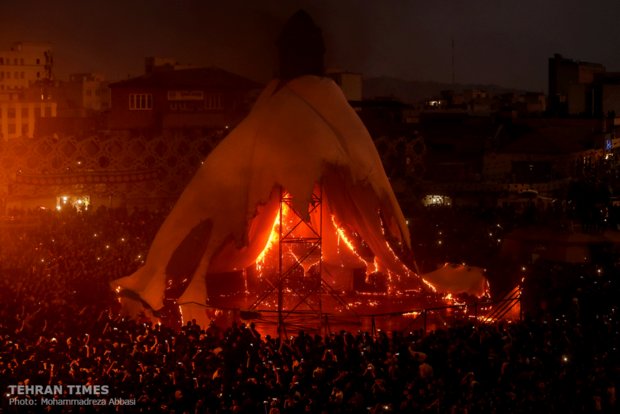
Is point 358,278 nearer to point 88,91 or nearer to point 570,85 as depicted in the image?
point 570,85

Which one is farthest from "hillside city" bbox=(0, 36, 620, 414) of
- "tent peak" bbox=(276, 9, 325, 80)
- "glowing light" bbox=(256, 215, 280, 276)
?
"tent peak" bbox=(276, 9, 325, 80)

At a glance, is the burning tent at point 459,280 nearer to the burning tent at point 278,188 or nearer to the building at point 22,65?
the burning tent at point 278,188

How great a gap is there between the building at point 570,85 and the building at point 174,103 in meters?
18.3

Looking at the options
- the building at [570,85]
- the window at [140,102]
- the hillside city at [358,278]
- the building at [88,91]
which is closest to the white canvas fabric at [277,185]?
the hillside city at [358,278]

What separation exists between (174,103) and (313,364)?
28.4 m

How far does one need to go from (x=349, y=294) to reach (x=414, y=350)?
266 inches

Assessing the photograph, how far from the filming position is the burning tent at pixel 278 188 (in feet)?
52.9

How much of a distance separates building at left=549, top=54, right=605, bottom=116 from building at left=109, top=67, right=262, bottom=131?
60.0ft

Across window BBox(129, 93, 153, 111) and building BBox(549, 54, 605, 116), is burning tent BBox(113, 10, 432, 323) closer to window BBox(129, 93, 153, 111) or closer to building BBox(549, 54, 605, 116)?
window BBox(129, 93, 153, 111)

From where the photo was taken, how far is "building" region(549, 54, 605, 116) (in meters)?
47.6

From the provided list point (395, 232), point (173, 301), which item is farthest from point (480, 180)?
point (173, 301)

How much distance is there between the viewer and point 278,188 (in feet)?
56.0

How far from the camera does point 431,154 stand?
122 ft

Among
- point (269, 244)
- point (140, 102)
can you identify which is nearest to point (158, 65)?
point (140, 102)
